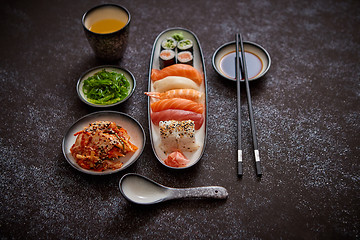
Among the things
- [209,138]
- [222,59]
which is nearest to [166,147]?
[209,138]

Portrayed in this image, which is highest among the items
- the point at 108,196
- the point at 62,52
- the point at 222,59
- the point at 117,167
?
the point at 62,52

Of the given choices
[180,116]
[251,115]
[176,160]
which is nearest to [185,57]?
[180,116]

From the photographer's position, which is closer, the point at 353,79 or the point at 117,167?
the point at 117,167

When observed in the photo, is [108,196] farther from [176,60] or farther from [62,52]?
[62,52]

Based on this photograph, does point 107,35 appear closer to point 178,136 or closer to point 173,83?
point 173,83

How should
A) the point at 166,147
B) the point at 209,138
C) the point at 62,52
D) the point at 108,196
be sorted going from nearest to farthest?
the point at 108,196 → the point at 166,147 → the point at 209,138 → the point at 62,52

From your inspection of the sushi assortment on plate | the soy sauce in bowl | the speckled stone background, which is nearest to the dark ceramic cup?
the speckled stone background

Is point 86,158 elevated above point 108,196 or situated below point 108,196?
above

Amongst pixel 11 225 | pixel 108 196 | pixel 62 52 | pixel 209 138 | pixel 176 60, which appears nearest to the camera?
pixel 11 225
